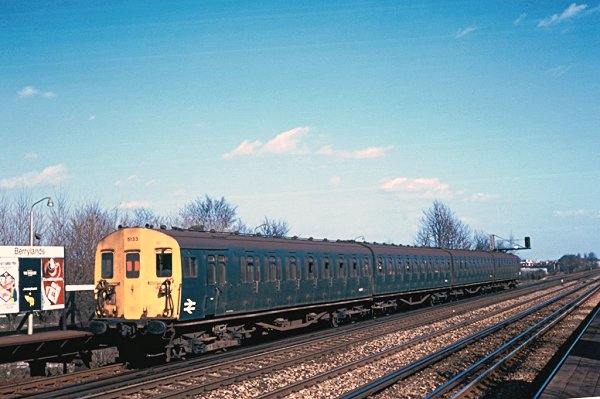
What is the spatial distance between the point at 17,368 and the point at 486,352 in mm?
16016

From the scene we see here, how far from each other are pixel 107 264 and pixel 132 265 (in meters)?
1.12

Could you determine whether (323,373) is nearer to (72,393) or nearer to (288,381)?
(288,381)

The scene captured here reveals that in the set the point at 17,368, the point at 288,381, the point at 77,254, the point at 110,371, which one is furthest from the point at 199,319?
the point at 77,254

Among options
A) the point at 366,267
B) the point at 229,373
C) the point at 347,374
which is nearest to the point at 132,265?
the point at 229,373

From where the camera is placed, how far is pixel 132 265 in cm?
1742

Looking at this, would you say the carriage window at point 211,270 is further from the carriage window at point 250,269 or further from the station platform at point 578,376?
the station platform at point 578,376

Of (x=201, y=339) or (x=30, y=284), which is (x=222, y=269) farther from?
(x=30, y=284)

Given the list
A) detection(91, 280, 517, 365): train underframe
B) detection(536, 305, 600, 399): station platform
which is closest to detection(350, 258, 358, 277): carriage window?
detection(91, 280, 517, 365): train underframe

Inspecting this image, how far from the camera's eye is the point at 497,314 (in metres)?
30.1

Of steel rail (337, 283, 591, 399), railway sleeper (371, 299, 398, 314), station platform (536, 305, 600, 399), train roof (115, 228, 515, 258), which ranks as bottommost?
steel rail (337, 283, 591, 399)

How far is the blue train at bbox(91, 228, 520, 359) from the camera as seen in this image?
665 inches

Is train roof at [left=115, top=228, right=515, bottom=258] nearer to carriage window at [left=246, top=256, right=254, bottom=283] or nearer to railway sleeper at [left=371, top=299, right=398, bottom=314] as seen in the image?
carriage window at [left=246, top=256, right=254, bottom=283]

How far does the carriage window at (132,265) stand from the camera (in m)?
17.3

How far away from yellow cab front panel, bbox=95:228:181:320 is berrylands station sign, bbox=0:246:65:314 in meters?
1.55
